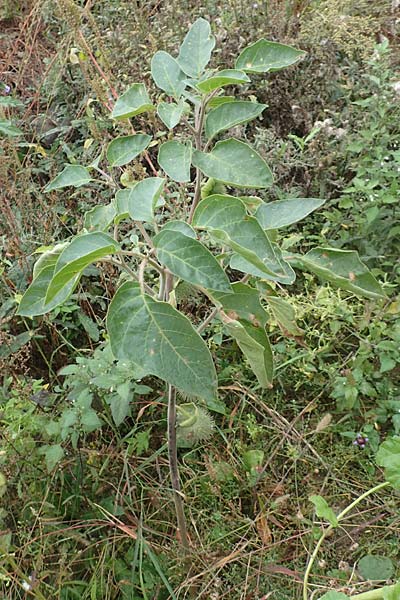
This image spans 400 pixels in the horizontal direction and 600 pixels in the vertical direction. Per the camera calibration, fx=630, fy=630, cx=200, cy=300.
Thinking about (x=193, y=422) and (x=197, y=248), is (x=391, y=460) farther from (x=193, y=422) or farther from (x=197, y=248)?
(x=197, y=248)

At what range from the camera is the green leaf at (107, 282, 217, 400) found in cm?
84

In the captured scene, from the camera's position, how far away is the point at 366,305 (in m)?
1.83

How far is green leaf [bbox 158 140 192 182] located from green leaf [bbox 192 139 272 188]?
20mm

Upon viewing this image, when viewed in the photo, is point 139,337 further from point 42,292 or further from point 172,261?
point 42,292

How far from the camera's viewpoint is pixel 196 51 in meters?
1.01

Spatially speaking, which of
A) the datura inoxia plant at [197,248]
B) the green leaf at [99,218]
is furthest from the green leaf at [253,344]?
the green leaf at [99,218]

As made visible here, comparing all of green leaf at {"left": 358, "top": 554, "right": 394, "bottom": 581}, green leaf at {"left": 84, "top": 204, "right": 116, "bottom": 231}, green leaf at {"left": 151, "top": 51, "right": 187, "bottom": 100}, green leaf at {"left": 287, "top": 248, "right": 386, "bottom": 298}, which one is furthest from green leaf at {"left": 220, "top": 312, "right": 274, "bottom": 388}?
green leaf at {"left": 358, "top": 554, "right": 394, "bottom": 581}

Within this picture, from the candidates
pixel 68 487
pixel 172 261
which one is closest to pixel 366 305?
pixel 68 487

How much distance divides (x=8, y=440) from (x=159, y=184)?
2.86ft

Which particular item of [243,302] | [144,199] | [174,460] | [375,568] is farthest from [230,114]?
[375,568]

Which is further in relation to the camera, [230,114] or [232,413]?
[232,413]

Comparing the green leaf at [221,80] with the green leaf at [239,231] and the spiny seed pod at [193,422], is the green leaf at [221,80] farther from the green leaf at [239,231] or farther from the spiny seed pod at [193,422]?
the spiny seed pod at [193,422]

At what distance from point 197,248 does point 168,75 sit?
363 millimetres

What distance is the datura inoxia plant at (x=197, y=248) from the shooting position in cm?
85
